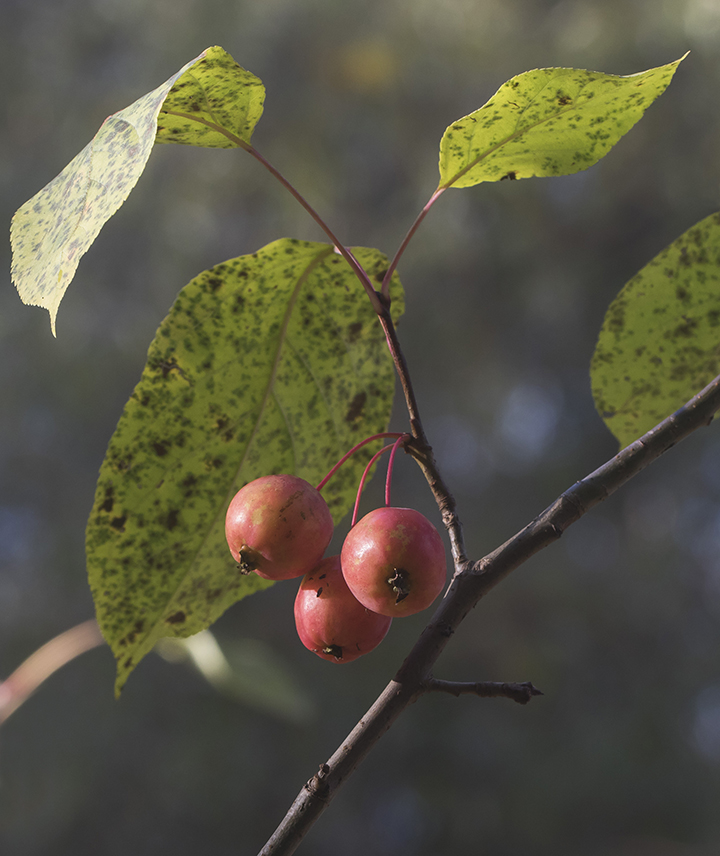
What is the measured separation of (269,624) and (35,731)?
1237 mm

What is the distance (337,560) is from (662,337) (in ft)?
1.07

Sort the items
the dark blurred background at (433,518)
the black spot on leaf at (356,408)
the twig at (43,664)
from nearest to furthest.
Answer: the black spot on leaf at (356,408) → the twig at (43,664) → the dark blurred background at (433,518)

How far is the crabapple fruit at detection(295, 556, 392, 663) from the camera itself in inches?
14.4

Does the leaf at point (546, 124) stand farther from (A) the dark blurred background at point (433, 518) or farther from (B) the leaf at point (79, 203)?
(A) the dark blurred background at point (433, 518)

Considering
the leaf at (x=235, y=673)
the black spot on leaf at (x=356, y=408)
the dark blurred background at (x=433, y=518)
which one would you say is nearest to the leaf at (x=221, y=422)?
the black spot on leaf at (x=356, y=408)

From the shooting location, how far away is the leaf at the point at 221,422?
432 millimetres

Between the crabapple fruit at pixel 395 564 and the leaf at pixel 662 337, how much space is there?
261 mm

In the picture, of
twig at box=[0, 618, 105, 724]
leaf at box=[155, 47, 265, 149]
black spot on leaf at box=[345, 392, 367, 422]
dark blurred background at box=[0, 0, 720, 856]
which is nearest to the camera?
leaf at box=[155, 47, 265, 149]

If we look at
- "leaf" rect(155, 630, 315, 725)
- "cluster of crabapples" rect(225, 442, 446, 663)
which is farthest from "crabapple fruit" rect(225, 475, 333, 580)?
"leaf" rect(155, 630, 315, 725)

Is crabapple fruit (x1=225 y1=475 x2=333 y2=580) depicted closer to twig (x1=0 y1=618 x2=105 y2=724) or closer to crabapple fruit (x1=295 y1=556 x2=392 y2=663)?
crabapple fruit (x1=295 y1=556 x2=392 y2=663)

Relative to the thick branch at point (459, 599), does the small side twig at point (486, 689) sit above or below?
below

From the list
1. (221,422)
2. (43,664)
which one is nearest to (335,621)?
(221,422)

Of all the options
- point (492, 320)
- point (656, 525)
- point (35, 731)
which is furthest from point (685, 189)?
point (35, 731)

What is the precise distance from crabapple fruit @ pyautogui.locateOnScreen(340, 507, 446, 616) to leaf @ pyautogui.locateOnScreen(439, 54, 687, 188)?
0.80 ft
